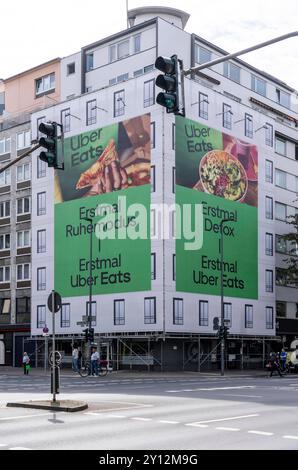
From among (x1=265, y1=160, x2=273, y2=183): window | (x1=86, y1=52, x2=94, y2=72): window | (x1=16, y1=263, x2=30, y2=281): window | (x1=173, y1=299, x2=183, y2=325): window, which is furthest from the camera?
(x1=86, y1=52, x2=94, y2=72): window

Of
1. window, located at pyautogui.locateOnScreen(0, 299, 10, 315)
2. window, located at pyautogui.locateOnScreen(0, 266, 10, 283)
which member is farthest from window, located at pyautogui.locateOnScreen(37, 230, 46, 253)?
window, located at pyautogui.locateOnScreen(0, 299, 10, 315)

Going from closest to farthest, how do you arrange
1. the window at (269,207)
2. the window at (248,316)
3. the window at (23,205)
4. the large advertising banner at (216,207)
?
the large advertising banner at (216,207), the window at (248,316), the window at (269,207), the window at (23,205)

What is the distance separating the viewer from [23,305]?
212 ft

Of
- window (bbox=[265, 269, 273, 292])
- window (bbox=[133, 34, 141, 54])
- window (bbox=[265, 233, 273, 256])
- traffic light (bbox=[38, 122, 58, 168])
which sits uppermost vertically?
window (bbox=[133, 34, 141, 54])

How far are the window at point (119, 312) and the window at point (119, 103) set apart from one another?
14.2 metres

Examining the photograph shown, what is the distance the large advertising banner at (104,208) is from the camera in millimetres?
54812

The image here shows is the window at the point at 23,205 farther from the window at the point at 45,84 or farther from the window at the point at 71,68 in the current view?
the window at the point at 71,68

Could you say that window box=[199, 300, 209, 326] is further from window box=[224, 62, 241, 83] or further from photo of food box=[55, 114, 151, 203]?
window box=[224, 62, 241, 83]

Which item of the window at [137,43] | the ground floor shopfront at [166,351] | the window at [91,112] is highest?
the window at [137,43]

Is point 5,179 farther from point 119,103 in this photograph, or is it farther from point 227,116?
point 227,116

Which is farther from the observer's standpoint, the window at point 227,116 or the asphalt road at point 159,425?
the window at point 227,116

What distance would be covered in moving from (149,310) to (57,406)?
34778mm

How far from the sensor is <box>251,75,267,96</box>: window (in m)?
70.2

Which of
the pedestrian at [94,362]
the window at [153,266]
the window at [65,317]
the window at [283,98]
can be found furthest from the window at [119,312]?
the window at [283,98]
